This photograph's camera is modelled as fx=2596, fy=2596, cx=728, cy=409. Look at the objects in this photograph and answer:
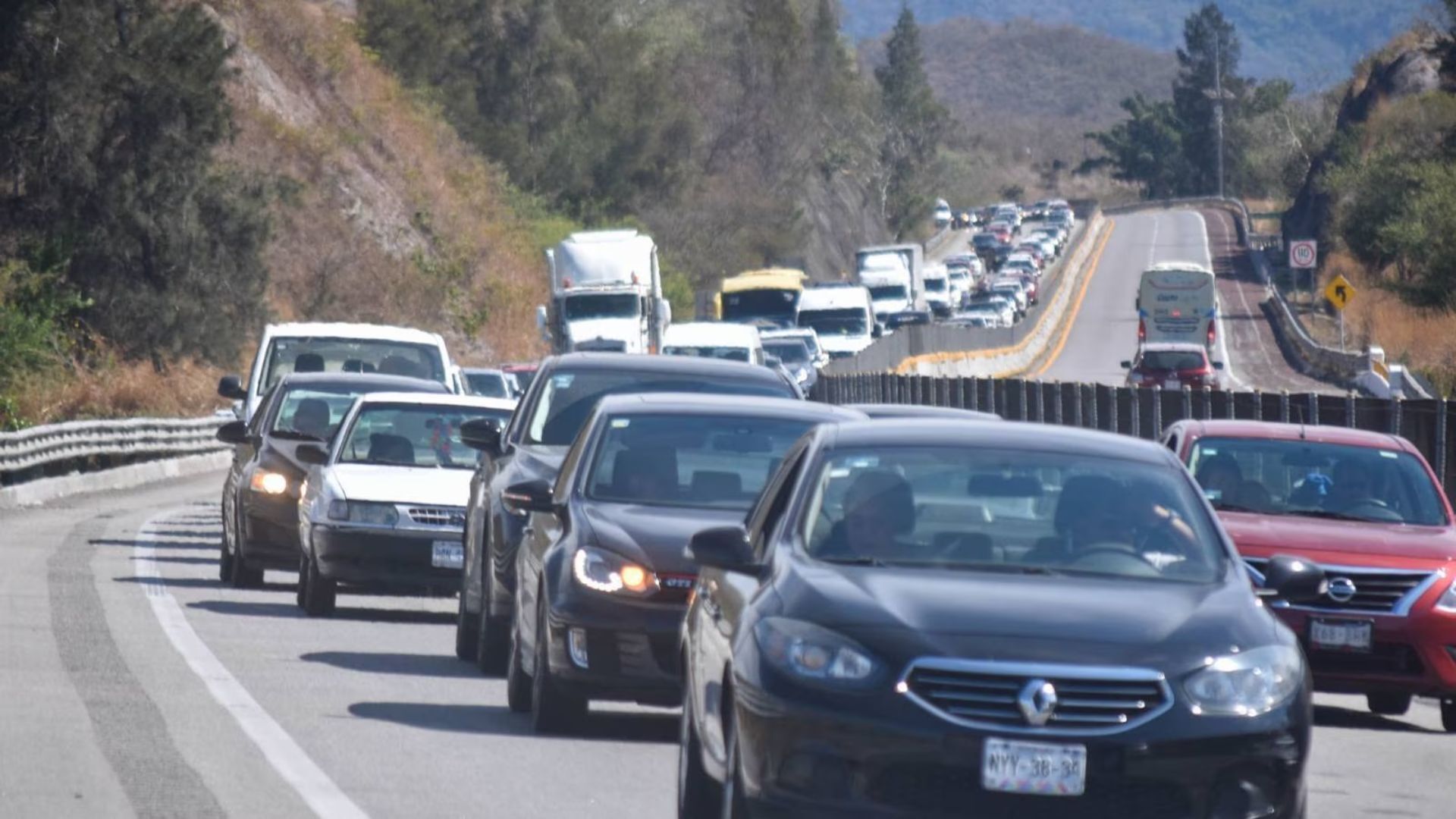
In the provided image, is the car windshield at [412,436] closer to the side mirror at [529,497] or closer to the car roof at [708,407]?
the car roof at [708,407]

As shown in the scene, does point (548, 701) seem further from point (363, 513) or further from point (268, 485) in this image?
point (268, 485)

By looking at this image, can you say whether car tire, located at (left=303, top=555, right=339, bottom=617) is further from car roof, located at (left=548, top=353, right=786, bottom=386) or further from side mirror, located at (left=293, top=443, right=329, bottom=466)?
car roof, located at (left=548, top=353, right=786, bottom=386)

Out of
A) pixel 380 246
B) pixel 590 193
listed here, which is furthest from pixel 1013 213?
pixel 380 246

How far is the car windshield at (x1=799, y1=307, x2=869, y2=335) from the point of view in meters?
73.6

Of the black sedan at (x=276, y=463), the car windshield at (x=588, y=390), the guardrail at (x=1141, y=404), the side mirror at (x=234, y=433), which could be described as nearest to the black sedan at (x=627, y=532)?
the car windshield at (x=588, y=390)

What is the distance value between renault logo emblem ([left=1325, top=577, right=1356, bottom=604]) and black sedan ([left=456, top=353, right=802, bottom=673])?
10.3 ft

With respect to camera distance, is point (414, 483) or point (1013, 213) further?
point (1013, 213)

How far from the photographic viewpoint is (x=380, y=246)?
67.8 metres

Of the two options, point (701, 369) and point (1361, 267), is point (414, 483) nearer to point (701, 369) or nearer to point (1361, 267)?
point (701, 369)

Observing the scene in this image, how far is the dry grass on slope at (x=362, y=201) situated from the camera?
64.1 meters

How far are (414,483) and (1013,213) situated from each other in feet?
531

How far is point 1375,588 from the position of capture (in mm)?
13477

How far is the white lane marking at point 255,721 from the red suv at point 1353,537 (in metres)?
4.75

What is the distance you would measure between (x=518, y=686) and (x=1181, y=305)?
64416mm
